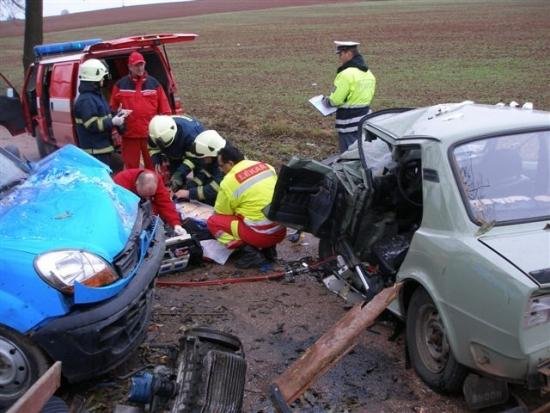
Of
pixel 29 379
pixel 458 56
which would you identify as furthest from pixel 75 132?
pixel 458 56

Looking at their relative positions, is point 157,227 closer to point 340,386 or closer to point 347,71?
point 340,386

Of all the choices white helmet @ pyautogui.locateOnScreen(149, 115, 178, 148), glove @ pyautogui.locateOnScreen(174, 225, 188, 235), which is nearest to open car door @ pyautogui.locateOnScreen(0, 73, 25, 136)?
white helmet @ pyautogui.locateOnScreen(149, 115, 178, 148)

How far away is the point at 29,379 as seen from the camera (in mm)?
3516

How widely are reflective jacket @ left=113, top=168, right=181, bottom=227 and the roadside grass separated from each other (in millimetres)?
3834

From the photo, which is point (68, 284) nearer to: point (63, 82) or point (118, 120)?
point (118, 120)

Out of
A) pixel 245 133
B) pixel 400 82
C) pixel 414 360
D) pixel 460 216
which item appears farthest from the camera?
pixel 400 82

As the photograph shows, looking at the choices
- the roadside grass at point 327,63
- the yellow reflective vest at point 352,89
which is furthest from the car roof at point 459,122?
the roadside grass at point 327,63

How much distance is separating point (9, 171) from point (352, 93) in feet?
15.1

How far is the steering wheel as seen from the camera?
475cm

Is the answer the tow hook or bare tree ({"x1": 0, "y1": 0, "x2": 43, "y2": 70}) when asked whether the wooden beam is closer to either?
the tow hook

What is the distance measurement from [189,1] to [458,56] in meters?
56.6

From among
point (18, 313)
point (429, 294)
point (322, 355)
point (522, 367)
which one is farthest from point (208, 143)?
point (522, 367)

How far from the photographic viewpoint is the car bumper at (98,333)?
3475mm

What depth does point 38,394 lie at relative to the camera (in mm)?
2939
